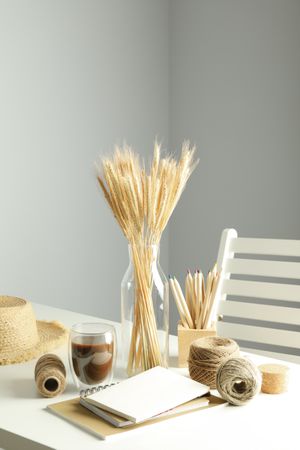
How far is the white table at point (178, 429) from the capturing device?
0.96 metres

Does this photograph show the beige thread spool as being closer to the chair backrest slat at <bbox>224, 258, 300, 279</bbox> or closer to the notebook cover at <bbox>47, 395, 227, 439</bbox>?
the notebook cover at <bbox>47, 395, 227, 439</bbox>

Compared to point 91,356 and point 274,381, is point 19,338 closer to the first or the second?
point 91,356

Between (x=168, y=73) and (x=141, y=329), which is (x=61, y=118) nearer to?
(x=168, y=73)

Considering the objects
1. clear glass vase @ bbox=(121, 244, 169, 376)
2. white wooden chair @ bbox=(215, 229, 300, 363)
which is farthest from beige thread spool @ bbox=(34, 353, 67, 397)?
white wooden chair @ bbox=(215, 229, 300, 363)

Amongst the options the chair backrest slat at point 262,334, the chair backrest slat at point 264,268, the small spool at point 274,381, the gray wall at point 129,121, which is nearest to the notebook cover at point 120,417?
the small spool at point 274,381

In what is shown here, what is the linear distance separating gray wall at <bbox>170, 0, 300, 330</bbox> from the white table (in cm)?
192

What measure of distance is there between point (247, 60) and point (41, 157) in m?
1.04

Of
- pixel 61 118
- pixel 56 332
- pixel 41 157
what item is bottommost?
pixel 56 332

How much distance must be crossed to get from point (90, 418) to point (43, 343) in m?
0.41

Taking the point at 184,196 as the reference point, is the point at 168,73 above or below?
above

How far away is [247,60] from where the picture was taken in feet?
10.0

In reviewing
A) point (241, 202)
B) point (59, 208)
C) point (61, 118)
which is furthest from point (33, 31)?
point (241, 202)

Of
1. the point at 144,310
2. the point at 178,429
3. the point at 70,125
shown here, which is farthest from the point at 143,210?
the point at 70,125

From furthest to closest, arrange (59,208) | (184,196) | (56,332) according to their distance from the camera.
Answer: (184,196) < (59,208) < (56,332)
